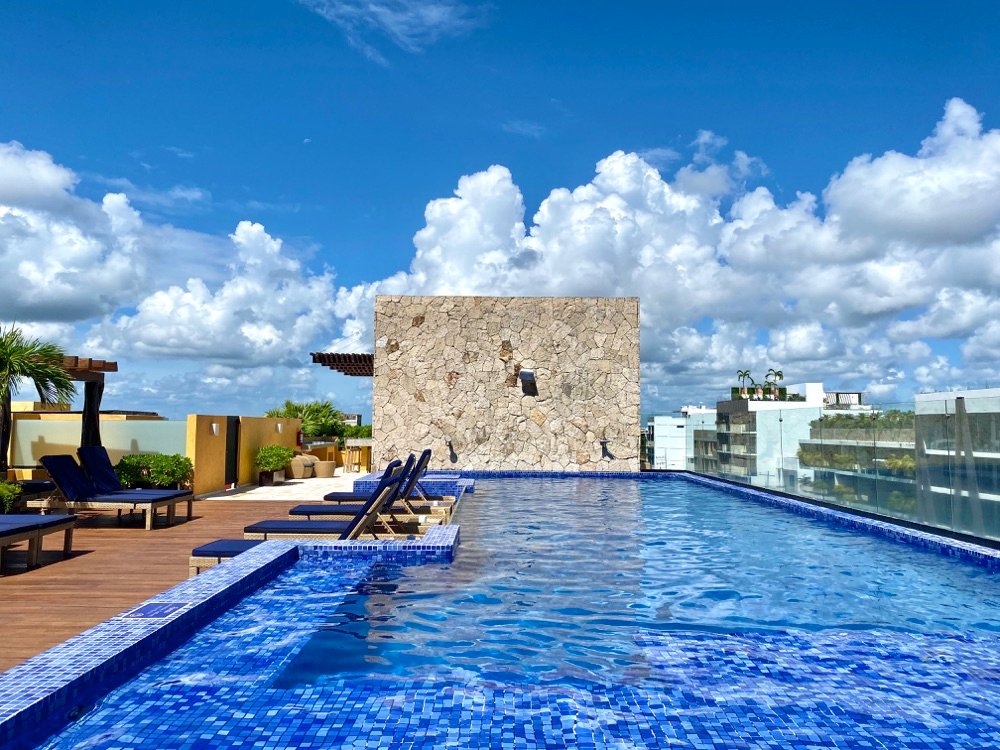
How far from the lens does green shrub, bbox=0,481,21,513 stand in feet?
26.3

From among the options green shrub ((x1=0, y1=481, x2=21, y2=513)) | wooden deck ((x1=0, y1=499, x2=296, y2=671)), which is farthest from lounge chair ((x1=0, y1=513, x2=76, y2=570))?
green shrub ((x1=0, y1=481, x2=21, y2=513))

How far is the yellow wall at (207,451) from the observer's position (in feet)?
42.1

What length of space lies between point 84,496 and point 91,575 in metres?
3.18

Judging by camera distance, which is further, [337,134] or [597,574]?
[337,134]

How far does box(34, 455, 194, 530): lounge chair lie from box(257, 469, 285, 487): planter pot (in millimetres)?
6353

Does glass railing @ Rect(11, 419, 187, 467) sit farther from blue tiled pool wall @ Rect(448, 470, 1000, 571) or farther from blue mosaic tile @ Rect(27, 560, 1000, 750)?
blue mosaic tile @ Rect(27, 560, 1000, 750)

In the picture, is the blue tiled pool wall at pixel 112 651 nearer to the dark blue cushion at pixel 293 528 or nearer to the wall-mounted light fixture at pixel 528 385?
the dark blue cushion at pixel 293 528

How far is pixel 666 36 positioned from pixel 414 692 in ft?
47.1

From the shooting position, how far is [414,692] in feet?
12.7

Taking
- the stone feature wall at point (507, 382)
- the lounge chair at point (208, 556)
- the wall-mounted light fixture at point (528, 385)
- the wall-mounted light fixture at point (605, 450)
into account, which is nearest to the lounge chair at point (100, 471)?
the lounge chair at point (208, 556)

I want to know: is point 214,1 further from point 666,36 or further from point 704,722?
point 704,722

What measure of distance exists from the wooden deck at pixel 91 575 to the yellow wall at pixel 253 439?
5.12 m

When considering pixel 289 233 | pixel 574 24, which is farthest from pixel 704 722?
pixel 289 233

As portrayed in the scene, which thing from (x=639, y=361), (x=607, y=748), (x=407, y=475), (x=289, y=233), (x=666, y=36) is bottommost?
(x=607, y=748)
